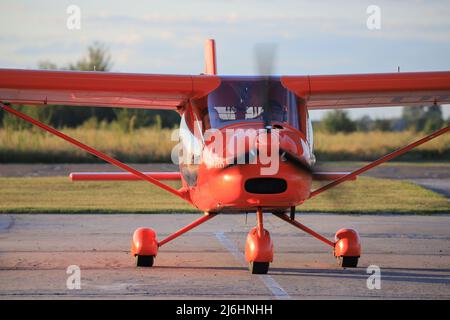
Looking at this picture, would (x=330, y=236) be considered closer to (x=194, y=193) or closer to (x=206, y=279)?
(x=194, y=193)

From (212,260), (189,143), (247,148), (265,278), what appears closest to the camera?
(247,148)

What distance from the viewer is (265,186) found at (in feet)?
30.0

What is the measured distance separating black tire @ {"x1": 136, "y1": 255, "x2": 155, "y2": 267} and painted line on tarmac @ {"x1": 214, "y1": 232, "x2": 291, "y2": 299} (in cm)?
111

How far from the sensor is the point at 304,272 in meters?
10.1

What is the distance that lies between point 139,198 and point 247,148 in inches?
474

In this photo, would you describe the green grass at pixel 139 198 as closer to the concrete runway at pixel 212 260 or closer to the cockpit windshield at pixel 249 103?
the concrete runway at pixel 212 260

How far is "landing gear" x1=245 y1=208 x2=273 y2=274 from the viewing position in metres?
9.70

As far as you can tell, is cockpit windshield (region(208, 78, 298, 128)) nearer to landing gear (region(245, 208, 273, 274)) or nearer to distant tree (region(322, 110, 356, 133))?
landing gear (region(245, 208, 273, 274))

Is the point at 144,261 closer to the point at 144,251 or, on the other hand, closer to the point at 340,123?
the point at 144,251

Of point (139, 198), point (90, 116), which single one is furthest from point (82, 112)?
point (139, 198)

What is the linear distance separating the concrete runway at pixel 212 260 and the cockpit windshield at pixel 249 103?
5.56ft

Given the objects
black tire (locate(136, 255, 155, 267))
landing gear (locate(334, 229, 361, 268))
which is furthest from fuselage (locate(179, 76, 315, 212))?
landing gear (locate(334, 229, 361, 268))

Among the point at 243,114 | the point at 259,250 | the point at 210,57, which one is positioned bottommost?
the point at 259,250
